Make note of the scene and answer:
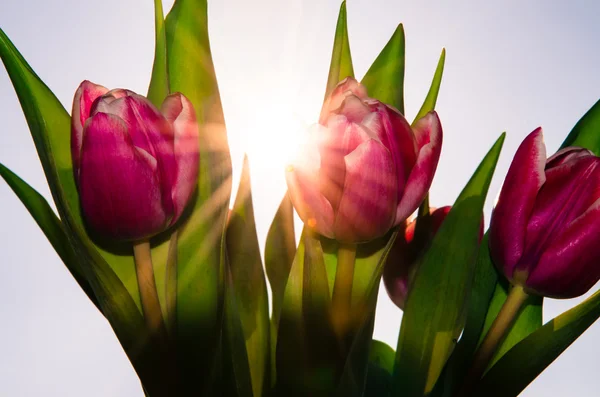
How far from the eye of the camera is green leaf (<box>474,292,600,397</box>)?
47 cm

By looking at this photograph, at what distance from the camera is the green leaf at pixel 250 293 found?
1.76 feet

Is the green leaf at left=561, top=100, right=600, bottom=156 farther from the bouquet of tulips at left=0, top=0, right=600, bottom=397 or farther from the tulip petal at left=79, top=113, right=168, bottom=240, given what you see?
the tulip petal at left=79, top=113, right=168, bottom=240

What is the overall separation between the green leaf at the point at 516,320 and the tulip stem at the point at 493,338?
0.04m

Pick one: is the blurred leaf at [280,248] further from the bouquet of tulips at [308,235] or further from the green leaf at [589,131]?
the green leaf at [589,131]

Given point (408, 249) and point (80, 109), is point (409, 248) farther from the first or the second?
point (80, 109)

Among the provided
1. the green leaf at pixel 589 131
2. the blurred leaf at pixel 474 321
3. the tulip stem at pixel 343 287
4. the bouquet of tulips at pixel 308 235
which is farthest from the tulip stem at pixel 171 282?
the green leaf at pixel 589 131

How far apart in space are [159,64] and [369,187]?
223 millimetres

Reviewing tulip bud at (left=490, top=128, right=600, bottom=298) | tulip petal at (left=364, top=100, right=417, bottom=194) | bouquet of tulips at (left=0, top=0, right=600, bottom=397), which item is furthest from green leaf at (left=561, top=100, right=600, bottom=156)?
tulip petal at (left=364, top=100, right=417, bottom=194)

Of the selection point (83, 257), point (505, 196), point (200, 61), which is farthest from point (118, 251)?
point (505, 196)

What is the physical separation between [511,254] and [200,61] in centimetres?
27

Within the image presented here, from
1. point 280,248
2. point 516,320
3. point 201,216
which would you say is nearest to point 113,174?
point 201,216

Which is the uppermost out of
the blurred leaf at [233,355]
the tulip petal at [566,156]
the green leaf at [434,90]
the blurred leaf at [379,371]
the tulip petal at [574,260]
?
the green leaf at [434,90]

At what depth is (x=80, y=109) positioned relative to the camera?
0.41m

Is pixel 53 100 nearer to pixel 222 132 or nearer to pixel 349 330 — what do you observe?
pixel 222 132
